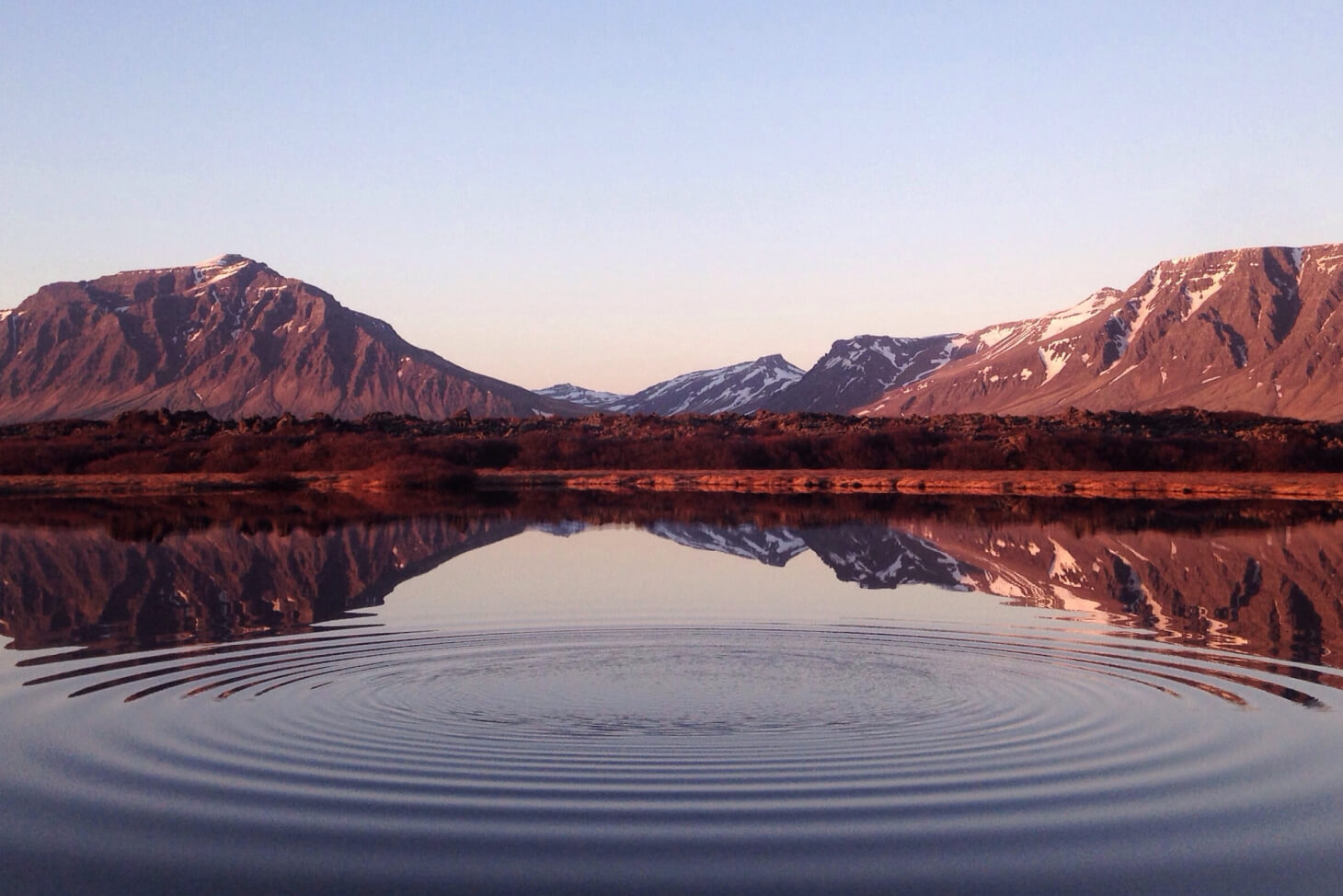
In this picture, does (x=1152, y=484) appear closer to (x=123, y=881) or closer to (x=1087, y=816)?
(x=1087, y=816)

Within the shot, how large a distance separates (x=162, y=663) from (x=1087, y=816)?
11415 mm

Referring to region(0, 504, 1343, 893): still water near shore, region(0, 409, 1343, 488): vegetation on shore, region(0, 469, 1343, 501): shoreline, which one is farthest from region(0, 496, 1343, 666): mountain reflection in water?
region(0, 409, 1343, 488): vegetation on shore

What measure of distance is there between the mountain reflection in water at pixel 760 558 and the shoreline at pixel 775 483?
30.8ft

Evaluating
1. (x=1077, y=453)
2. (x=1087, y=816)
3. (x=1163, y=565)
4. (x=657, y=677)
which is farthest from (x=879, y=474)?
(x=1087, y=816)

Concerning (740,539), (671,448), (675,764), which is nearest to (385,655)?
(675,764)

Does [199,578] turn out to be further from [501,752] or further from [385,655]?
[501,752]

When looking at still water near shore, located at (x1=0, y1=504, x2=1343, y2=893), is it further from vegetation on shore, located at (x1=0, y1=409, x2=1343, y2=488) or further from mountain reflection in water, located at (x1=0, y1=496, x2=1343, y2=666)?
vegetation on shore, located at (x1=0, y1=409, x2=1343, y2=488)

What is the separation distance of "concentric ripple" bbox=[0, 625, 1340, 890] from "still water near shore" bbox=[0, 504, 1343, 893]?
47mm

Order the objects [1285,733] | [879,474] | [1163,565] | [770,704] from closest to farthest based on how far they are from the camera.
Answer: [1285,733] → [770,704] → [1163,565] → [879,474]

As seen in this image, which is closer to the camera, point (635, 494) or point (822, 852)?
point (822, 852)

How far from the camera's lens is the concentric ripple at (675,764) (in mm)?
8914

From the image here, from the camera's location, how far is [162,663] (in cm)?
1630

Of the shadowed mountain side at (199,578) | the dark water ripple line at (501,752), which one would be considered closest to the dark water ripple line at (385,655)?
the shadowed mountain side at (199,578)

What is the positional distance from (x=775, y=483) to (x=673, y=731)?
53.3 meters
